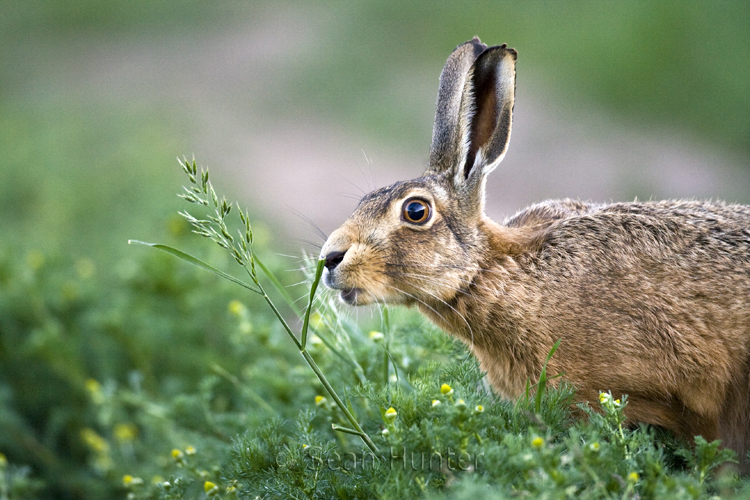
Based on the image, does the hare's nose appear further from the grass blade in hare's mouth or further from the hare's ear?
the hare's ear

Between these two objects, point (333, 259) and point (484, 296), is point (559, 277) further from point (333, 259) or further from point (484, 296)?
point (333, 259)

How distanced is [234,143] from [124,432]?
21.9ft

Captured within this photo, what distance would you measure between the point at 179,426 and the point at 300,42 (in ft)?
31.1

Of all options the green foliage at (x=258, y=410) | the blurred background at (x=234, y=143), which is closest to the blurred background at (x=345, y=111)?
the blurred background at (x=234, y=143)

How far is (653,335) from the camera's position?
2.85 metres

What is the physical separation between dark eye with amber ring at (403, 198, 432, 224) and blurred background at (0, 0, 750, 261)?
309 cm

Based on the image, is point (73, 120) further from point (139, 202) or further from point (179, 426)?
point (179, 426)

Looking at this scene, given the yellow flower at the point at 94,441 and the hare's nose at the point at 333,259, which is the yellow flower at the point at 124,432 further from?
the hare's nose at the point at 333,259

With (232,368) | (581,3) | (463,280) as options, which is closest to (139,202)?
(232,368)

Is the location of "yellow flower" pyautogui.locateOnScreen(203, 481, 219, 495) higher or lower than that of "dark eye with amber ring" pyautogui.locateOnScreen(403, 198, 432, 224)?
lower

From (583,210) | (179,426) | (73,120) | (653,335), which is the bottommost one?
(653,335)

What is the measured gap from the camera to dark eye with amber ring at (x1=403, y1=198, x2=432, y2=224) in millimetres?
3176

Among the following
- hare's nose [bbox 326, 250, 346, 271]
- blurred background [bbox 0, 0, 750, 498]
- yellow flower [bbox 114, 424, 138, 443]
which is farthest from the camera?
blurred background [bbox 0, 0, 750, 498]

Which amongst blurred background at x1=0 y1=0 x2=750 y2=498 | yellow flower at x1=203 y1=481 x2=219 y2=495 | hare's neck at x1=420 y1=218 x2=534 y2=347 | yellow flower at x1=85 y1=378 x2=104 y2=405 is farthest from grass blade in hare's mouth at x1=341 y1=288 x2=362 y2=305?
yellow flower at x1=85 y1=378 x2=104 y2=405
